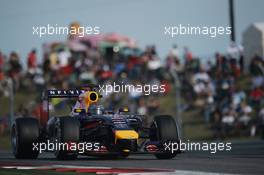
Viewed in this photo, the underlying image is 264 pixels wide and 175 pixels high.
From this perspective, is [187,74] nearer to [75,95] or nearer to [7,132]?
[7,132]

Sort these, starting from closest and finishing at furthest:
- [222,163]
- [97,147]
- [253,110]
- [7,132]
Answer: [222,163]
[97,147]
[253,110]
[7,132]

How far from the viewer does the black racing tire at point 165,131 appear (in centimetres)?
1680

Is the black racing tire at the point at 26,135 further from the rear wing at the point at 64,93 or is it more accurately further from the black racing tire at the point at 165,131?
the black racing tire at the point at 165,131

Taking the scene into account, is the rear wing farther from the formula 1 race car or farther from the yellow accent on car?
the yellow accent on car

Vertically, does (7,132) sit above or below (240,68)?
below

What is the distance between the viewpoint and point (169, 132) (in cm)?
1684

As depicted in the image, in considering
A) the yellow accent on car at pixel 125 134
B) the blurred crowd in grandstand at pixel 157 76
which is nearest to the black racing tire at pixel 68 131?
the yellow accent on car at pixel 125 134

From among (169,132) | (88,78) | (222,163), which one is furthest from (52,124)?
(88,78)

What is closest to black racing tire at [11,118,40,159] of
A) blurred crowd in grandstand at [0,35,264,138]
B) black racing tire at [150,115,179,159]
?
black racing tire at [150,115,179,159]

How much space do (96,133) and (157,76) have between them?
39.0 ft

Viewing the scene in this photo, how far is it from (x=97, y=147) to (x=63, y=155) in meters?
0.69

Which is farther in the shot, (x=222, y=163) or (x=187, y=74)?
(x=187, y=74)

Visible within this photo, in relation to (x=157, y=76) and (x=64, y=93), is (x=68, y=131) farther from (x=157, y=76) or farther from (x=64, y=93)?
(x=157, y=76)

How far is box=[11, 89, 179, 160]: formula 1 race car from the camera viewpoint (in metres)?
16.5
